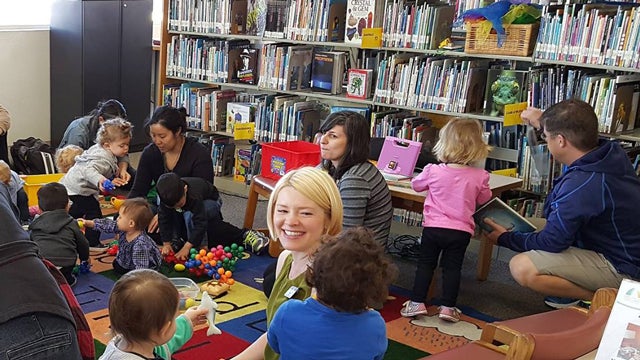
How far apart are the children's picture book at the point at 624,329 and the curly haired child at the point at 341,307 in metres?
0.57

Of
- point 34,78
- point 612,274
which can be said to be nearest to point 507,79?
point 612,274

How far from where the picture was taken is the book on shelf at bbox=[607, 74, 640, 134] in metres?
4.44

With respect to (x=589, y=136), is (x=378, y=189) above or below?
below

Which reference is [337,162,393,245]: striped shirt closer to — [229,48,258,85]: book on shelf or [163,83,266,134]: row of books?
[163,83,266,134]: row of books

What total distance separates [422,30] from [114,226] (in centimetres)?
235

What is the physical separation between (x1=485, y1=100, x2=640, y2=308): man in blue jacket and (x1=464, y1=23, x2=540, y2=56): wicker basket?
112cm

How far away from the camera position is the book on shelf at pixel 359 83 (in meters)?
5.46

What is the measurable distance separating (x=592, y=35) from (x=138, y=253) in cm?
285

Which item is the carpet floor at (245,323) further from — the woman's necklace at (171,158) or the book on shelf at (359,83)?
the book on shelf at (359,83)

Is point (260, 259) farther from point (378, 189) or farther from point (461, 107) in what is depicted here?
point (461, 107)

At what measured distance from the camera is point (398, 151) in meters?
4.40

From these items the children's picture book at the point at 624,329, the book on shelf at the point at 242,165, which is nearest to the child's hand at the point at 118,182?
the book on shelf at the point at 242,165

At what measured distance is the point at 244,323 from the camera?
12.1ft

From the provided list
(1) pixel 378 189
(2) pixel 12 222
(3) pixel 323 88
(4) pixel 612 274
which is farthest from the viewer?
(3) pixel 323 88
